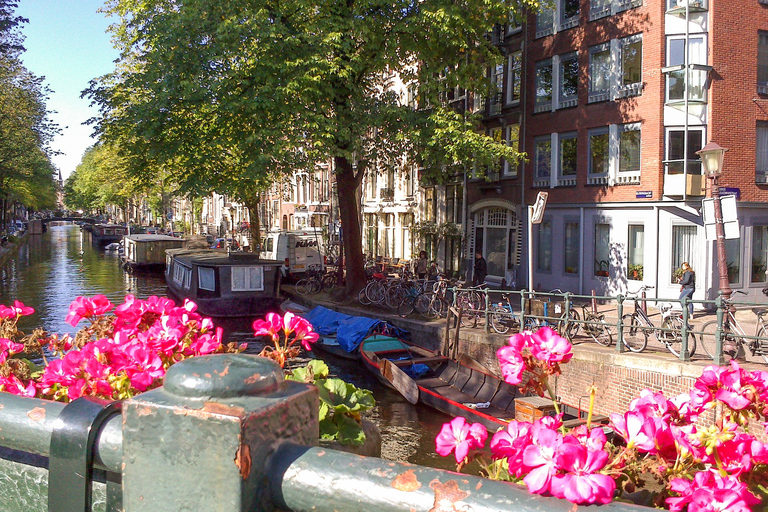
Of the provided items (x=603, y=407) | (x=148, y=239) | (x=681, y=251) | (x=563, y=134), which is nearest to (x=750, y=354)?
(x=603, y=407)

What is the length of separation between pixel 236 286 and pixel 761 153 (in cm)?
1792

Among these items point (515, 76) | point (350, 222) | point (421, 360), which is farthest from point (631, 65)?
point (421, 360)

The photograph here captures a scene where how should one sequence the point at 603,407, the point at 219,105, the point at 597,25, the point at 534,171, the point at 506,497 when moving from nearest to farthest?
the point at 506,497 < the point at 603,407 < the point at 219,105 < the point at 597,25 < the point at 534,171

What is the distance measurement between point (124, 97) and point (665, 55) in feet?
55.5

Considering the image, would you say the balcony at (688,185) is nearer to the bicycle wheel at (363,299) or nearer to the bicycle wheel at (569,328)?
the bicycle wheel at (569,328)

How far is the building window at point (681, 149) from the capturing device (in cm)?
2125

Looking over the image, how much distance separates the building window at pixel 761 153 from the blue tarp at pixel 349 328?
37.7ft

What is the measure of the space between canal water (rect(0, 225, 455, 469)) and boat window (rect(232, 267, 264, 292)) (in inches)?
123

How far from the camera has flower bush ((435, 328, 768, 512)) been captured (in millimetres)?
1305

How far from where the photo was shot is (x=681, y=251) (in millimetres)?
21422

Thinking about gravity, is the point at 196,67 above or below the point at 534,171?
above

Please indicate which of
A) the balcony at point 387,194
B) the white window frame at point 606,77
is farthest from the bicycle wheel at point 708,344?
the balcony at point 387,194

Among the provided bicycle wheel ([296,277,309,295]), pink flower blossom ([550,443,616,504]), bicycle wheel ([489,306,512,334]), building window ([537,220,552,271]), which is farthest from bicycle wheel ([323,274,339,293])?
pink flower blossom ([550,443,616,504])

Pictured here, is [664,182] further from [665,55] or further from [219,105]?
[219,105]
